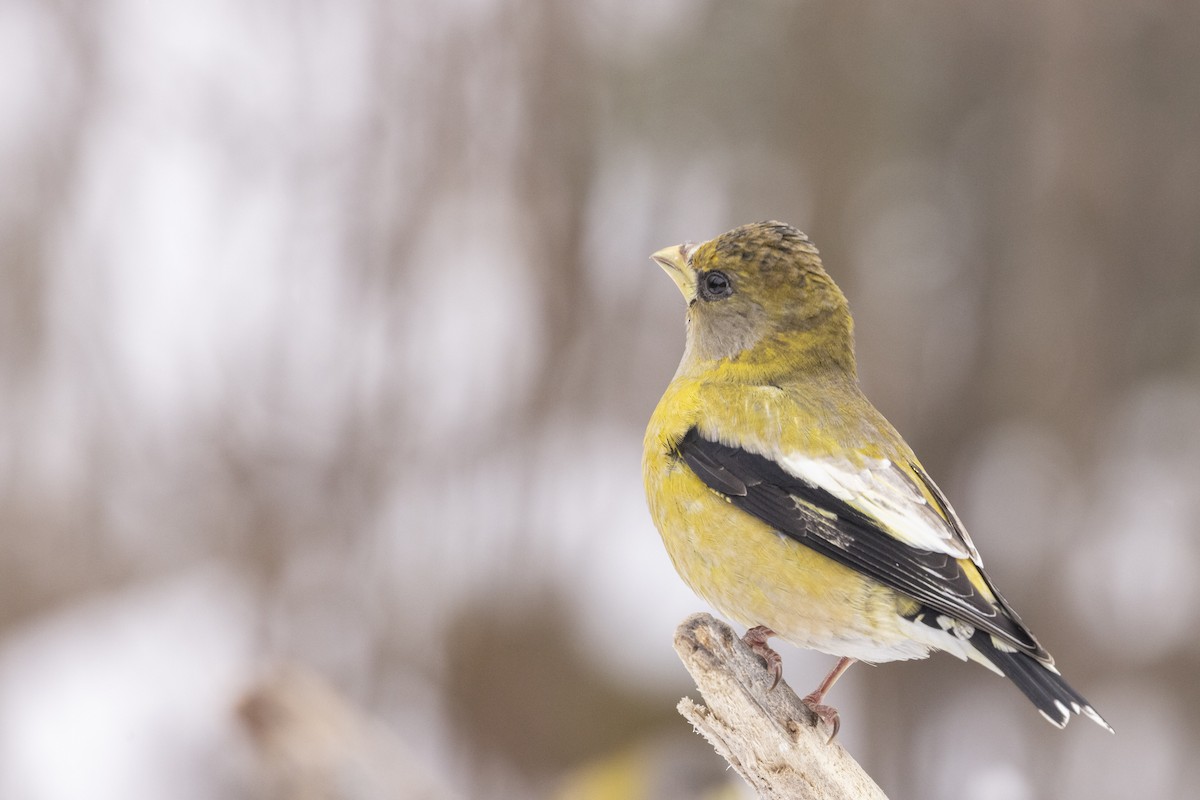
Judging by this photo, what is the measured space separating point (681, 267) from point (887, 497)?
869 millimetres

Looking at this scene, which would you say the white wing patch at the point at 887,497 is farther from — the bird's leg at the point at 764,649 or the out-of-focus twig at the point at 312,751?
the out-of-focus twig at the point at 312,751

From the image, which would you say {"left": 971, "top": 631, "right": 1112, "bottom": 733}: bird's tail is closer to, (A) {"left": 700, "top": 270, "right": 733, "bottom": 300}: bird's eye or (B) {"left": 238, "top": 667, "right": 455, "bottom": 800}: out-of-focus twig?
(A) {"left": 700, "top": 270, "right": 733, "bottom": 300}: bird's eye

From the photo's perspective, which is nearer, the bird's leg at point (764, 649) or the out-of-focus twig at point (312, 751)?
the bird's leg at point (764, 649)

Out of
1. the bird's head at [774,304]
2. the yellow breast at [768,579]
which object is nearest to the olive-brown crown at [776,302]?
the bird's head at [774,304]

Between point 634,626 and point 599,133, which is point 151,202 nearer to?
point 599,133

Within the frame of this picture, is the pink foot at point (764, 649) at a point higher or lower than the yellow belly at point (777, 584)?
lower

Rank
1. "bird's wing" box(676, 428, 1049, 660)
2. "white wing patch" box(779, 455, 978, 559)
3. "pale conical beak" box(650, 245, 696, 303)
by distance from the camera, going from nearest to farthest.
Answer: "bird's wing" box(676, 428, 1049, 660) < "white wing patch" box(779, 455, 978, 559) < "pale conical beak" box(650, 245, 696, 303)

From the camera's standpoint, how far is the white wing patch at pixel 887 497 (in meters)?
2.53

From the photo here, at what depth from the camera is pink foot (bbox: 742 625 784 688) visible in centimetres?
256

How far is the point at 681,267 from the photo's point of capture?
3.10 m

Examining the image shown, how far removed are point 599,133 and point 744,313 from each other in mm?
3978

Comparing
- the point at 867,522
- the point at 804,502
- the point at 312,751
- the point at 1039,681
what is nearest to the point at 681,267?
the point at 804,502

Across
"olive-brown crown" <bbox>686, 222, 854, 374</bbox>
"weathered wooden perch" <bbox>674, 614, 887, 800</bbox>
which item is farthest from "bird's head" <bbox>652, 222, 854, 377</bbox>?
"weathered wooden perch" <bbox>674, 614, 887, 800</bbox>

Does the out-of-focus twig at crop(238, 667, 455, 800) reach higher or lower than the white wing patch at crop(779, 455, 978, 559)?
lower
